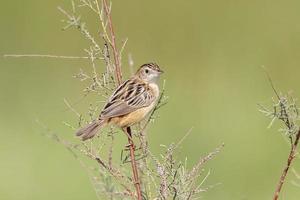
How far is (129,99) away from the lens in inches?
236

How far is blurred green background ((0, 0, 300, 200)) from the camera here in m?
10.6

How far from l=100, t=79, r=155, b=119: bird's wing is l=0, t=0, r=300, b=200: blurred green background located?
11.5 feet

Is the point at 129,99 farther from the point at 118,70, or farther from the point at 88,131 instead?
the point at 118,70

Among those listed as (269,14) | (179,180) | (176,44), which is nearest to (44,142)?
(176,44)

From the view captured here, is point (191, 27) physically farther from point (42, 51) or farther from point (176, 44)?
point (42, 51)

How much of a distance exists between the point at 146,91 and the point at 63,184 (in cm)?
448

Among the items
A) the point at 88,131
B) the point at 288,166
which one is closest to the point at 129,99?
the point at 88,131

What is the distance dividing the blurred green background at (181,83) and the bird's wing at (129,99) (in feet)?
11.5

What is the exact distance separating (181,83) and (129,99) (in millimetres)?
7754

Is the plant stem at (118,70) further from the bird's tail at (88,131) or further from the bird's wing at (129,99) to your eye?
the bird's wing at (129,99)

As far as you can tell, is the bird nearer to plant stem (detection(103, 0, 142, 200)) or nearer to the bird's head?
the bird's head

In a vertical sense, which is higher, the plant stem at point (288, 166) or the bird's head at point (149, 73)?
Result: the bird's head at point (149, 73)

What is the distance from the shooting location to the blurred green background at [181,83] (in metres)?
10.6

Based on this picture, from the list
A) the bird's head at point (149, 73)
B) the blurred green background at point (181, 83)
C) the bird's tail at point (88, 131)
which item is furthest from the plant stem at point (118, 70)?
the blurred green background at point (181, 83)
